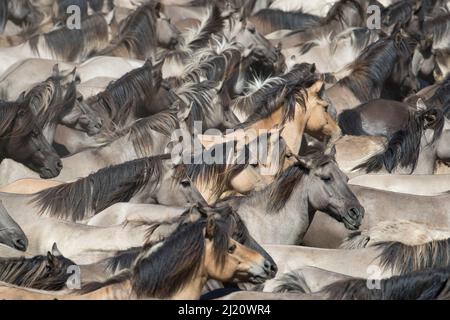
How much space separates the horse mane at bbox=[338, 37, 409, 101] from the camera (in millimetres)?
10930

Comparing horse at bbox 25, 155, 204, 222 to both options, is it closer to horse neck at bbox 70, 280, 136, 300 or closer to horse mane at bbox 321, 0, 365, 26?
horse neck at bbox 70, 280, 136, 300

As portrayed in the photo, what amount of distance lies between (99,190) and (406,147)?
224 cm

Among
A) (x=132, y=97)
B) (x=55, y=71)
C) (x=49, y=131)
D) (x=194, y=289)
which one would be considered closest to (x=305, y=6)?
(x=132, y=97)

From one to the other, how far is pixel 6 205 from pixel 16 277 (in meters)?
1.24

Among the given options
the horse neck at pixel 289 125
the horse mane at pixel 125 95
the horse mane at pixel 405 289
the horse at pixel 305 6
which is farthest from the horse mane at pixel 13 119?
the horse at pixel 305 6

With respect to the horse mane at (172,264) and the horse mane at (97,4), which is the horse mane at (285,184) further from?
the horse mane at (97,4)

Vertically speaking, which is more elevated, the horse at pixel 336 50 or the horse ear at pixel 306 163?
the horse ear at pixel 306 163

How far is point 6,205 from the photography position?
7551 millimetres

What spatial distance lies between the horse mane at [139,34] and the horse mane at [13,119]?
318cm

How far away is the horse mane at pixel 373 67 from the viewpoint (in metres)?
10.9

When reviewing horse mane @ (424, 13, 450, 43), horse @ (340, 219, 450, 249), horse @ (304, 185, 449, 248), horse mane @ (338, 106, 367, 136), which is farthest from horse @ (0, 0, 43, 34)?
horse @ (340, 219, 450, 249)

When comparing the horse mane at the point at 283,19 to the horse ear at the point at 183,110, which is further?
the horse mane at the point at 283,19
